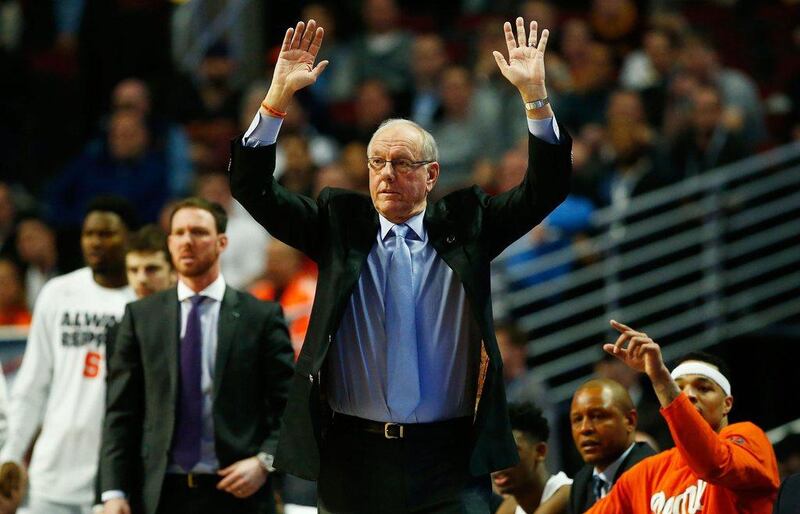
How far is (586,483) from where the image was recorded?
6008 mm

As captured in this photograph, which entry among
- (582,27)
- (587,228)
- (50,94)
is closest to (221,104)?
(50,94)

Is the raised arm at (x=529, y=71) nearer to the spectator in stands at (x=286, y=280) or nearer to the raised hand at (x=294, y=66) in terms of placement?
the raised hand at (x=294, y=66)

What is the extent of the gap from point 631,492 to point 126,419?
2.10 meters

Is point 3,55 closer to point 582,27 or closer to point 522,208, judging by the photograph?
point 582,27

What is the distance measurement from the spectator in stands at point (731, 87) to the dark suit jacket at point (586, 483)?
5270 millimetres

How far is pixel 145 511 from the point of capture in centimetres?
595

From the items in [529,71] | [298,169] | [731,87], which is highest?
[731,87]

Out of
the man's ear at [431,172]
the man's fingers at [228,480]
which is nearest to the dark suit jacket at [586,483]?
the man's fingers at [228,480]

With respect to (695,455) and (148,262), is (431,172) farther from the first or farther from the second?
(148,262)

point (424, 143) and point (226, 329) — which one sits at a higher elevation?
point (424, 143)

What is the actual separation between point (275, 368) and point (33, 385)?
5.10ft

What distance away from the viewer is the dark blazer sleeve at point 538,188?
4738 mm

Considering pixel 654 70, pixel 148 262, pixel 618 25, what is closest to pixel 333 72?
pixel 618 25

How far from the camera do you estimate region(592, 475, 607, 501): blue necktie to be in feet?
19.5
